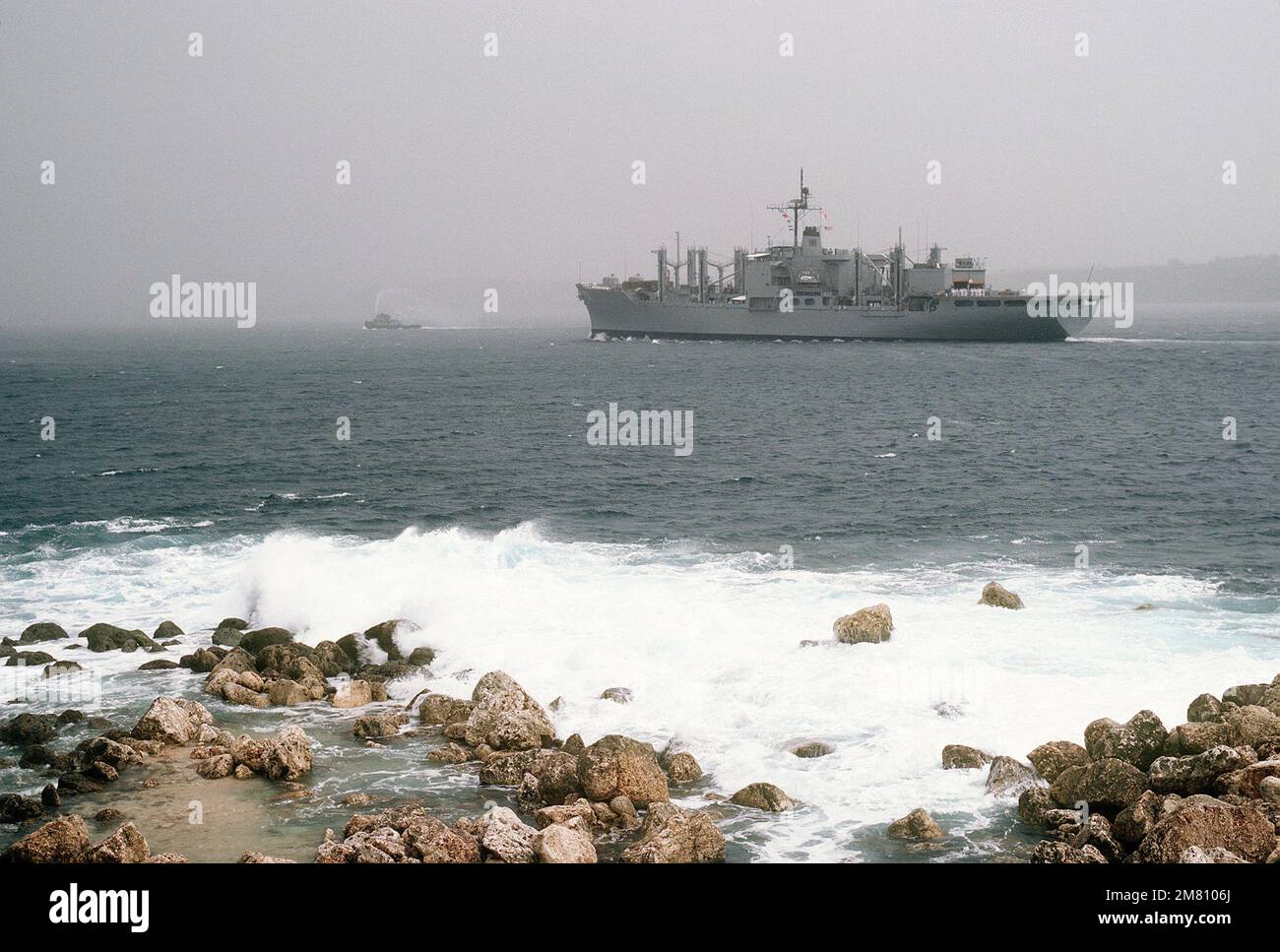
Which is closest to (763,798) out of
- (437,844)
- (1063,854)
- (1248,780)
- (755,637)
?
(1063,854)

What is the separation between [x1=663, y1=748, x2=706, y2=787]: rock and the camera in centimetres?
1744

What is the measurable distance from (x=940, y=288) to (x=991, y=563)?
103m

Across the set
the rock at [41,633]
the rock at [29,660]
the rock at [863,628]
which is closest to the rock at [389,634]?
the rock at [29,660]

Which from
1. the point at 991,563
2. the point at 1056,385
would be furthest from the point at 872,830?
the point at 1056,385

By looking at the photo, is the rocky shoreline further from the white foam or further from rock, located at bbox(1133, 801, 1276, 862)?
the white foam

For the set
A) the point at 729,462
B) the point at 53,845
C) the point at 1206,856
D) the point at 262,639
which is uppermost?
the point at 729,462

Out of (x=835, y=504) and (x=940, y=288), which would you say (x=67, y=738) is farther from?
(x=940, y=288)

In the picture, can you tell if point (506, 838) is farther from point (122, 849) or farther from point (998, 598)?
point (998, 598)

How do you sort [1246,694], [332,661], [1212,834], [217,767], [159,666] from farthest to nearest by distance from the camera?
[332,661]
[159,666]
[1246,694]
[217,767]
[1212,834]

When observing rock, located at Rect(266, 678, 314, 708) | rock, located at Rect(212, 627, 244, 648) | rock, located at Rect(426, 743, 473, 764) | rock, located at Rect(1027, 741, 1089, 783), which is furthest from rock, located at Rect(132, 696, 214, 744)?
rock, located at Rect(1027, 741, 1089, 783)

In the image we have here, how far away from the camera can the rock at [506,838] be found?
14.0 meters

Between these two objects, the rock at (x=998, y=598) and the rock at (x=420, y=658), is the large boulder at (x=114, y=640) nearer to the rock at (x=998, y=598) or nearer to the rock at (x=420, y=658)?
the rock at (x=420, y=658)

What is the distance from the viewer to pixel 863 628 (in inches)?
918

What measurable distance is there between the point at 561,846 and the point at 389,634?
11558mm
